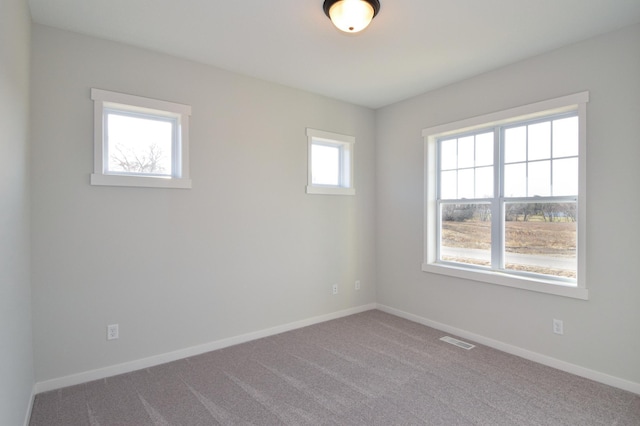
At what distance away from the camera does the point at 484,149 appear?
370 centimetres

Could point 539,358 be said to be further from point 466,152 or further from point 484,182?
point 466,152

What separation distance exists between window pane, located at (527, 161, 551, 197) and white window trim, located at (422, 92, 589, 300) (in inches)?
12.0

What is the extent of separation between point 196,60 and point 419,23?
2.07 m

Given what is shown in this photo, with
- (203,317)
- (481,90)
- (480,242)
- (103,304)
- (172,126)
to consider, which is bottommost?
(203,317)

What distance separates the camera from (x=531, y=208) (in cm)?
332

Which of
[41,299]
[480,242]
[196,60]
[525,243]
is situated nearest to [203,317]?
[41,299]

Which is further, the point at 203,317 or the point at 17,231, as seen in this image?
the point at 203,317

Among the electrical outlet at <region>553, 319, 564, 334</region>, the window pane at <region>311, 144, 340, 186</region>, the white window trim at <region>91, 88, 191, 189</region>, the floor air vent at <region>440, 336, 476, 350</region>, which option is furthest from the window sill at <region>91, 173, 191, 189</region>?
the electrical outlet at <region>553, 319, 564, 334</region>

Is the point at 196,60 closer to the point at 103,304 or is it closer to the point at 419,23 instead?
the point at 419,23

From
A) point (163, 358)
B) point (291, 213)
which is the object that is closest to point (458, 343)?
point (291, 213)

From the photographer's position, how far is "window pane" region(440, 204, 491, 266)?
12.2ft

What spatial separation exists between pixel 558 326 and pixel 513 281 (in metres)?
0.51

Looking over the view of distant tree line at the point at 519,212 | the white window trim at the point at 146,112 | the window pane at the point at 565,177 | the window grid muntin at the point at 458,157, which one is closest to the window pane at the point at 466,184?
the window grid muntin at the point at 458,157

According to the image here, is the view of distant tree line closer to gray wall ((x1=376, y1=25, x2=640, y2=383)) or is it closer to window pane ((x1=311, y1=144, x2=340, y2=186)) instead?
gray wall ((x1=376, y1=25, x2=640, y2=383))
